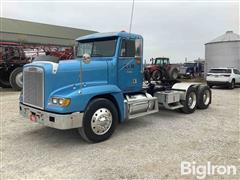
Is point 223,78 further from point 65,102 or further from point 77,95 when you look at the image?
point 65,102

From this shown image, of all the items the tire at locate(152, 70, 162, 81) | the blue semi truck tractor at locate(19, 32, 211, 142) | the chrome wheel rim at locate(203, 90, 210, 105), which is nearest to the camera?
the blue semi truck tractor at locate(19, 32, 211, 142)

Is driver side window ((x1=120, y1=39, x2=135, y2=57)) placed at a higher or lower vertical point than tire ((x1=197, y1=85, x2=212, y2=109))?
higher

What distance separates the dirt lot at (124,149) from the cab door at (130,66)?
1156 millimetres

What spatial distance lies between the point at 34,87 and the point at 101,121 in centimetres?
162

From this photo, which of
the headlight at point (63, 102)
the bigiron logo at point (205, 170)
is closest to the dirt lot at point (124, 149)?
the bigiron logo at point (205, 170)

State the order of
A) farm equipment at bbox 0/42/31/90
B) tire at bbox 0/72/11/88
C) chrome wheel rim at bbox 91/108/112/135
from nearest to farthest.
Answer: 1. chrome wheel rim at bbox 91/108/112/135
2. farm equipment at bbox 0/42/31/90
3. tire at bbox 0/72/11/88

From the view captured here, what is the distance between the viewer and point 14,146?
5113mm

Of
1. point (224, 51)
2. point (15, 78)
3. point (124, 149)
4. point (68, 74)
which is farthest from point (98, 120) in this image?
point (224, 51)

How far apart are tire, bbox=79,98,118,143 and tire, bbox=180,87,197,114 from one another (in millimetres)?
3385

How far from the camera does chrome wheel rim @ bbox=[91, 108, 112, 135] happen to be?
17.0 feet

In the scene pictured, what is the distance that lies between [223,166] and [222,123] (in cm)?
312

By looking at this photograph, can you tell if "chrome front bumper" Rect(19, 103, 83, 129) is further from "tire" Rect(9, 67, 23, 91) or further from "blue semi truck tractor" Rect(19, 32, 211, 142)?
"tire" Rect(9, 67, 23, 91)

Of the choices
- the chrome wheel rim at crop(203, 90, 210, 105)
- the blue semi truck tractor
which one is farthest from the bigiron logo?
the chrome wheel rim at crop(203, 90, 210, 105)

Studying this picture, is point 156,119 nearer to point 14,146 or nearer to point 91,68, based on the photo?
point 91,68
